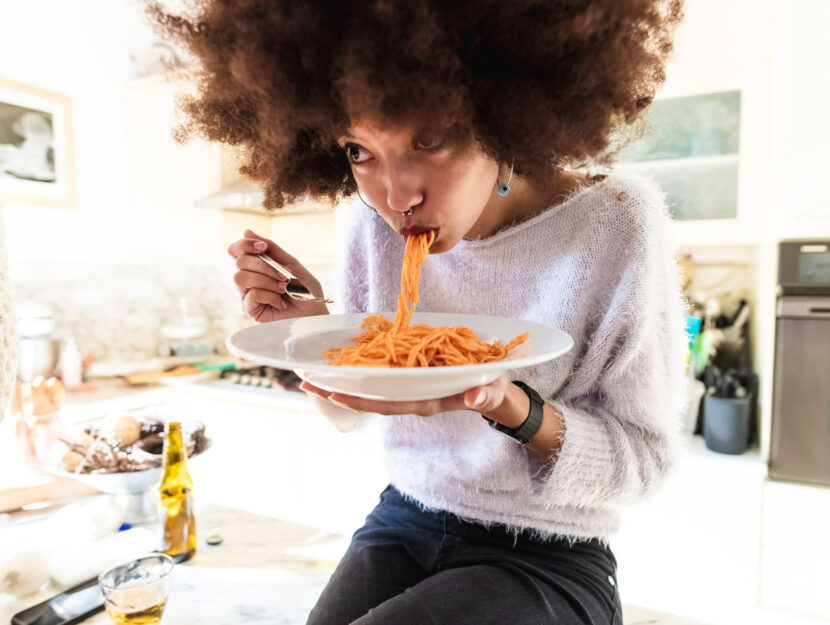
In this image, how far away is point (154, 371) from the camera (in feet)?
9.82

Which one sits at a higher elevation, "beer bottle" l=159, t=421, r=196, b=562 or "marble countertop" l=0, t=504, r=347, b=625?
"beer bottle" l=159, t=421, r=196, b=562

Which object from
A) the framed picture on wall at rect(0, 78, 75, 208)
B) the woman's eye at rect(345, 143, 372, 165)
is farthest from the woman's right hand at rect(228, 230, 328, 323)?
the framed picture on wall at rect(0, 78, 75, 208)

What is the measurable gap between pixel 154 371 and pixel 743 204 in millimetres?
2943

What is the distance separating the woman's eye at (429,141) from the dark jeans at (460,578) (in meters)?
0.59

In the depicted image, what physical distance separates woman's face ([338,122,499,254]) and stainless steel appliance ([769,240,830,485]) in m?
1.52

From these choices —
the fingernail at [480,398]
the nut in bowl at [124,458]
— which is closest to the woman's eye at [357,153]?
the fingernail at [480,398]

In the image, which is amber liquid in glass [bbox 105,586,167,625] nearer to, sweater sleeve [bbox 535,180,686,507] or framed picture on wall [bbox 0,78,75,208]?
sweater sleeve [bbox 535,180,686,507]

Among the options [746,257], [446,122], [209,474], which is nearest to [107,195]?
[209,474]

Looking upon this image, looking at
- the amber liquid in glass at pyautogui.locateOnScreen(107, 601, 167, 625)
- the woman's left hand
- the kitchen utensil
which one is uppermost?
the woman's left hand

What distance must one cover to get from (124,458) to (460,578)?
2.33 feet

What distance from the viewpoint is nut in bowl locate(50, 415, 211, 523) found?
1.02m

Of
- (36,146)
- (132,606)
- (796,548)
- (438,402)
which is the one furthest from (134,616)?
(36,146)

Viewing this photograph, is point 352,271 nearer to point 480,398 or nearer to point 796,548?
point 480,398

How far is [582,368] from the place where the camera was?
916 millimetres
